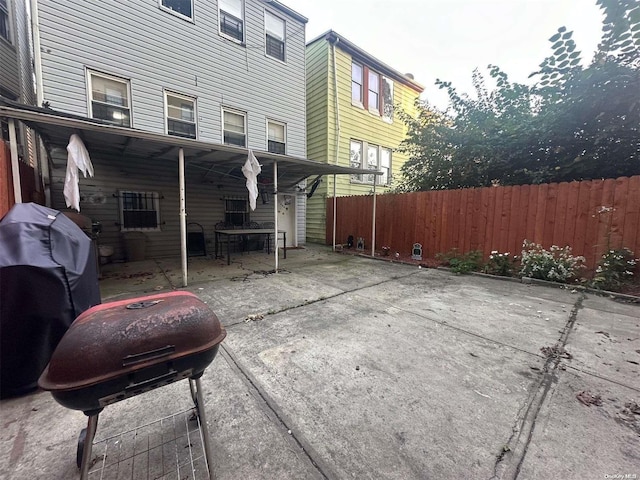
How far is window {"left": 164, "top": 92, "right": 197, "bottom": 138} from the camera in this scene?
703cm

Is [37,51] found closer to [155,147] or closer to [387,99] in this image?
[155,147]

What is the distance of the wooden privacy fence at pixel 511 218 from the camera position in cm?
483

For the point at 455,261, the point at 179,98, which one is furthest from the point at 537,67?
the point at 179,98

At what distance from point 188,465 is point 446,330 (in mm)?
2759

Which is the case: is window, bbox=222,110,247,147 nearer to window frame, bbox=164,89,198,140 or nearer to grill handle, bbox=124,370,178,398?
window frame, bbox=164,89,198,140

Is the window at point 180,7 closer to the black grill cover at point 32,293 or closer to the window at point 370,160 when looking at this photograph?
the window at point 370,160

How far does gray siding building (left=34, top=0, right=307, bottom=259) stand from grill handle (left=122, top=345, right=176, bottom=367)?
22.3ft

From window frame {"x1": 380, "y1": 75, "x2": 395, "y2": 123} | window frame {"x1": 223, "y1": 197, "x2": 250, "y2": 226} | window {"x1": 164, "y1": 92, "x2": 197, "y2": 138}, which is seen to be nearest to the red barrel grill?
window {"x1": 164, "y1": 92, "x2": 197, "y2": 138}

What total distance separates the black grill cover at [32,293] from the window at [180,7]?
760 cm

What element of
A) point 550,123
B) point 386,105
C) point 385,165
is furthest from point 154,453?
point 386,105

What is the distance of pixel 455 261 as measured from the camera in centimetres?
656

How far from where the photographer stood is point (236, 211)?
8.84 metres

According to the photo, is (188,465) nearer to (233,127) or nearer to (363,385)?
(363,385)

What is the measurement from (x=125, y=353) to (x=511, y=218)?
7.23 metres
